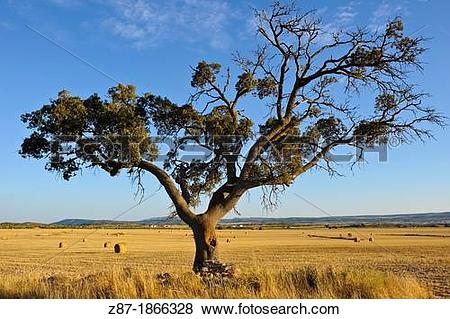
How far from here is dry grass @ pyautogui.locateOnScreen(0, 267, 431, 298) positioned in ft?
38.0

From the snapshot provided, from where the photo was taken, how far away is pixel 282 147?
20984 mm

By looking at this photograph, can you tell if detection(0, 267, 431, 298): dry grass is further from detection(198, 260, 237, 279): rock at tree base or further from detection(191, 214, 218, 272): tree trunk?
detection(191, 214, 218, 272): tree trunk

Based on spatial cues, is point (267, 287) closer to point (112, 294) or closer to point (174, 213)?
point (112, 294)

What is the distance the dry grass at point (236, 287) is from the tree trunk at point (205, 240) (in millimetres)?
5352

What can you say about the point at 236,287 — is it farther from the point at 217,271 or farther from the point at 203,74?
the point at 203,74

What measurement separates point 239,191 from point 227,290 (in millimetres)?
7990

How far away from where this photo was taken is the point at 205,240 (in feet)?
63.1

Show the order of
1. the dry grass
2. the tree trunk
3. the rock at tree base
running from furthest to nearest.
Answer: the tree trunk, the rock at tree base, the dry grass
